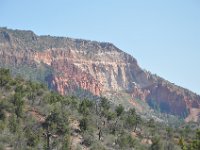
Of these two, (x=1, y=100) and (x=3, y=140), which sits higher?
(x=1, y=100)

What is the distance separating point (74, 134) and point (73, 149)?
8799 mm

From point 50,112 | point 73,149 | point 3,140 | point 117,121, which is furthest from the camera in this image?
point 117,121

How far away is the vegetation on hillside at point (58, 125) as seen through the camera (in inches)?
2815

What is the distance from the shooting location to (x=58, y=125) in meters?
79.2

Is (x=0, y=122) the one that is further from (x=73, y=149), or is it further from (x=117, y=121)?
(x=117, y=121)

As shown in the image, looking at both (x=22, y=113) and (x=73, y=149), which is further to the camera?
(x=22, y=113)

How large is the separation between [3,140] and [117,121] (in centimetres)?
3551

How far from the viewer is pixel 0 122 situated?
74.6 m

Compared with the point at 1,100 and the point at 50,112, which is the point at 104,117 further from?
the point at 1,100

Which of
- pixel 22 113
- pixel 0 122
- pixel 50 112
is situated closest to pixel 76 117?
pixel 50 112

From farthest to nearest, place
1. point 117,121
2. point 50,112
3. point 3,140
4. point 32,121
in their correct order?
point 117,121 → point 50,112 → point 32,121 → point 3,140

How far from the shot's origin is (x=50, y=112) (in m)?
86.0

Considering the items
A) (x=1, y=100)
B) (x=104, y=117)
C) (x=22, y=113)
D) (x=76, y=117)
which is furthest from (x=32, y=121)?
→ (x=104, y=117)

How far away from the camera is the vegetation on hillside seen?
71.5 meters
